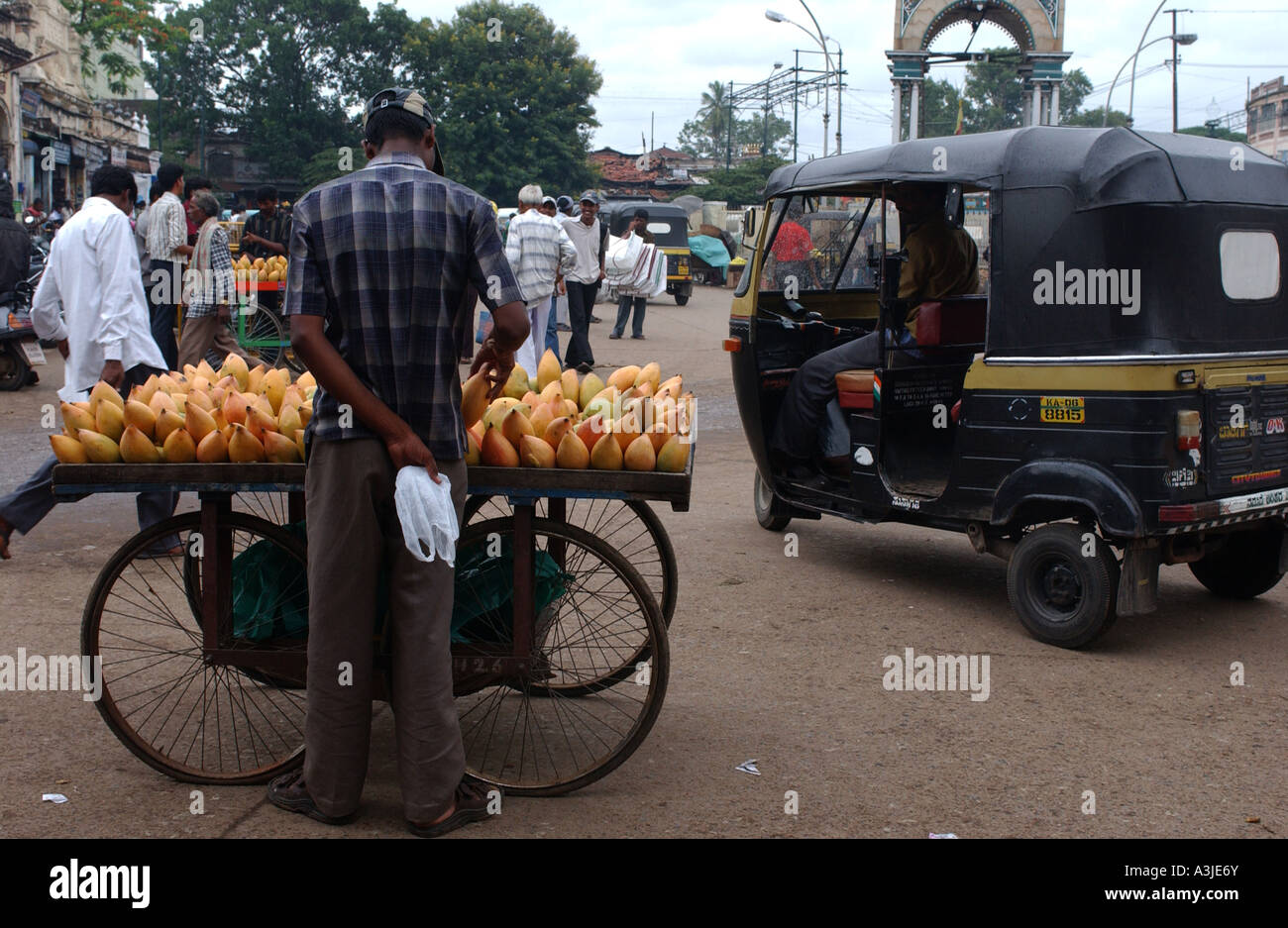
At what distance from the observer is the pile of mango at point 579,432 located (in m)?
3.71

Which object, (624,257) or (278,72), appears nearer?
(624,257)

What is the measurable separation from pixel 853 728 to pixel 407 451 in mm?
2028

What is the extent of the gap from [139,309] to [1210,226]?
5.15 m

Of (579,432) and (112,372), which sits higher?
(112,372)

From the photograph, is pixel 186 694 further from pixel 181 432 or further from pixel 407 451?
pixel 407 451

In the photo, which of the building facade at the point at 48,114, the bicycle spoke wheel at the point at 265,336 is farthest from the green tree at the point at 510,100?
the bicycle spoke wheel at the point at 265,336

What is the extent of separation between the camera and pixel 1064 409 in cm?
523

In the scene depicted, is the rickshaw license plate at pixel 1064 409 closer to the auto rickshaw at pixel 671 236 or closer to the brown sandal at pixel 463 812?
the brown sandal at pixel 463 812

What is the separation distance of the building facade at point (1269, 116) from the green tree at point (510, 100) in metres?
41.0

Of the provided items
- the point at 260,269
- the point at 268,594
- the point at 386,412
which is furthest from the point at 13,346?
the point at 386,412

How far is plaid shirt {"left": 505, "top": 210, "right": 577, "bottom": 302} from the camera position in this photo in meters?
11.2

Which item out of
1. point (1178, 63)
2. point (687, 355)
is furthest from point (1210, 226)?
point (1178, 63)

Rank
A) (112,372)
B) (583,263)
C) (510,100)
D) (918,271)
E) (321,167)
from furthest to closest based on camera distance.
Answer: (321,167), (510,100), (583,263), (918,271), (112,372)

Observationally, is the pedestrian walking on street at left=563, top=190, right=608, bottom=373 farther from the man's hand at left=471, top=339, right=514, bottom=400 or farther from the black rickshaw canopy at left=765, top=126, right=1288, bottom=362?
the man's hand at left=471, top=339, right=514, bottom=400
